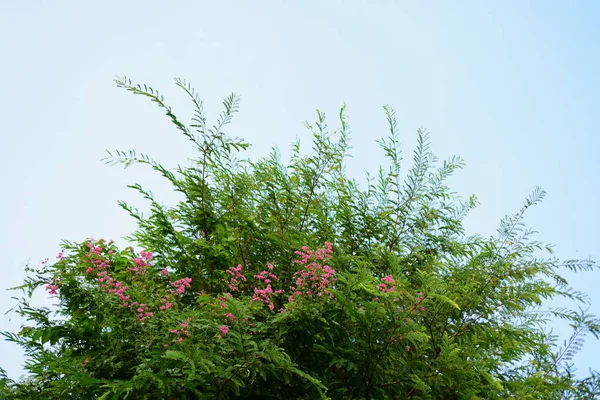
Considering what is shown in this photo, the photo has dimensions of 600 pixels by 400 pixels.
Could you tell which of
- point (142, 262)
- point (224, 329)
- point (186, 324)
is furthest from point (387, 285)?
point (142, 262)

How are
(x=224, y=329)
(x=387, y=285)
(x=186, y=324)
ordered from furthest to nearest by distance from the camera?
(x=387, y=285) → (x=186, y=324) → (x=224, y=329)

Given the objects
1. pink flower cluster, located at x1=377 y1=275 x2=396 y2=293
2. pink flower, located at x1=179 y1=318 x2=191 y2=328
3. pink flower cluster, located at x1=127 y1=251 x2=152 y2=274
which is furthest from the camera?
pink flower cluster, located at x1=127 y1=251 x2=152 y2=274

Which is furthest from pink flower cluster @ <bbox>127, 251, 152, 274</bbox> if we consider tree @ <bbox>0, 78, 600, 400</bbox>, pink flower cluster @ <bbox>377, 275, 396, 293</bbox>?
pink flower cluster @ <bbox>377, 275, 396, 293</bbox>

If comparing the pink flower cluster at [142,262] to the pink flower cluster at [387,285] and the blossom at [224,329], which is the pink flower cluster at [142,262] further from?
the pink flower cluster at [387,285]

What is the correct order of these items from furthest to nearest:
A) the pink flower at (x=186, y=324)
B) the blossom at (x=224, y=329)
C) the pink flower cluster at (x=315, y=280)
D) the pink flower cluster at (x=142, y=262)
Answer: the pink flower cluster at (x=142, y=262), the pink flower cluster at (x=315, y=280), the pink flower at (x=186, y=324), the blossom at (x=224, y=329)

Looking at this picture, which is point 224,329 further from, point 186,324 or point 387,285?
point 387,285

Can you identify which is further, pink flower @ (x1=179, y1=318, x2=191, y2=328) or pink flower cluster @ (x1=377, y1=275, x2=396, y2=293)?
pink flower cluster @ (x1=377, y1=275, x2=396, y2=293)

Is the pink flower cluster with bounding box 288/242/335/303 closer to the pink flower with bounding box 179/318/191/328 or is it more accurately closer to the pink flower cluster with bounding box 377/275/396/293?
the pink flower cluster with bounding box 377/275/396/293

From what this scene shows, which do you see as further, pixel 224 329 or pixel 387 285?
pixel 387 285

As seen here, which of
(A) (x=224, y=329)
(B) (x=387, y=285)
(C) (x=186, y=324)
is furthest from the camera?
(B) (x=387, y=285)

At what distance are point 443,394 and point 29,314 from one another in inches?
107

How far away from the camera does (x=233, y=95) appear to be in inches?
167

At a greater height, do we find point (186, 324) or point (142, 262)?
point (142, 262)

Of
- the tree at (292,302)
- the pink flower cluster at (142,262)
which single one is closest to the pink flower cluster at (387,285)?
the tree at (292,302)
